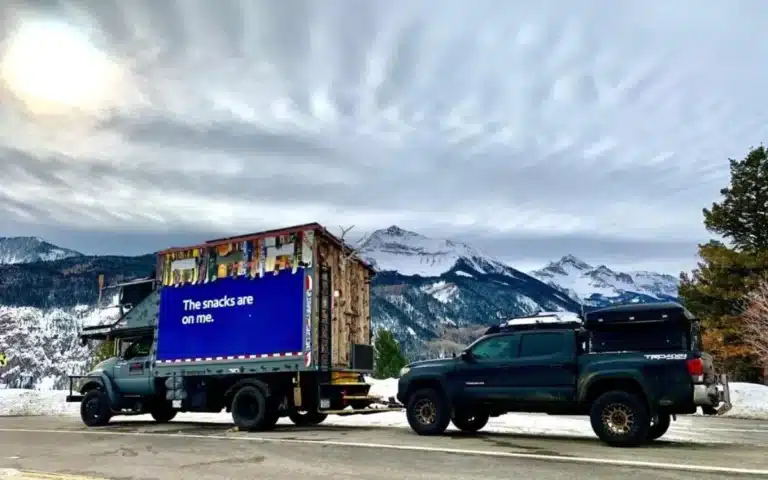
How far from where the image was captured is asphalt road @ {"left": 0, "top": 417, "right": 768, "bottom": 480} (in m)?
8.49

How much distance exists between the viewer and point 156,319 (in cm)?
1742

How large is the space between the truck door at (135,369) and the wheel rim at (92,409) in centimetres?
80

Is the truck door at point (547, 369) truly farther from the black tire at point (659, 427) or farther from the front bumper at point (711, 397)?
the front bumper at point (711, 397)

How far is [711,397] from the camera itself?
11.4 meters

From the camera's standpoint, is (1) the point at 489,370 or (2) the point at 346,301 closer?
(1) the point at 489,370

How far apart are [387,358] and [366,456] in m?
58.0

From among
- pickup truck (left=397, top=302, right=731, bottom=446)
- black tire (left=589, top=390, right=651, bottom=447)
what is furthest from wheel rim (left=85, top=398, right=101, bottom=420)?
black tire (left=589, top=390, right=651, bottom=447)

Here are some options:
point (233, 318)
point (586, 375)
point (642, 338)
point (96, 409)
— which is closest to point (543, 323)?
point (586, 375)

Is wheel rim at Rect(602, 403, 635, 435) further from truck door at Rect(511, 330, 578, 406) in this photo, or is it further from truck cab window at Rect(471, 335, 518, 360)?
truck cab window at Rect(471, 335, 518, 360)

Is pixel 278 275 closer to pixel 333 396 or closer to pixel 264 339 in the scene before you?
pixel 264 339

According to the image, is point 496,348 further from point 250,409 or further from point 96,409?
point 96,409

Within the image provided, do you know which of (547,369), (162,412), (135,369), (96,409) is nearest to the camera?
(547,369)

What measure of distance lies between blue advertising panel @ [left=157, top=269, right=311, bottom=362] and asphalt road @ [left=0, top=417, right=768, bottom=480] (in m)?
2.08

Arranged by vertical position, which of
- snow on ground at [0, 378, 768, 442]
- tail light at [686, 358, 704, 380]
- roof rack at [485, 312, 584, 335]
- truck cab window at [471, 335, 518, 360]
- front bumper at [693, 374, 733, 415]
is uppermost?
roof rack at [485, 312, 584, 335]
